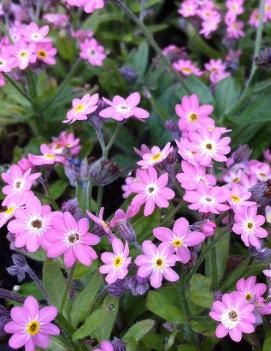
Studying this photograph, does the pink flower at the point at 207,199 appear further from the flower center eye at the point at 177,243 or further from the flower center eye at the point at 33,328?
the flower center eye at the point at 33,328

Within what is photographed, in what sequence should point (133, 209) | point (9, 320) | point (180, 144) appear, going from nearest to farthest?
point (9, 320) → point (133, 209) → point (180, 144)

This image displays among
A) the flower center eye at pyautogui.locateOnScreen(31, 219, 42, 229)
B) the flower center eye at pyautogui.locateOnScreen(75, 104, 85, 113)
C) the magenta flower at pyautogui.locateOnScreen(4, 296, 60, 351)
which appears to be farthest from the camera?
the flower center eye at pyautogui.locateOnScreen(75, 104, 85, 113)

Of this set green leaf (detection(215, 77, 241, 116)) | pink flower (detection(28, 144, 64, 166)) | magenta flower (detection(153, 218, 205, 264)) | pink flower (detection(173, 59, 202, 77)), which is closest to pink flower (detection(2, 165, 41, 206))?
pink flower (detection(28, 144, 64, 166))

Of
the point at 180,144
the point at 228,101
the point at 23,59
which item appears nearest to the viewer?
the point at 180,144

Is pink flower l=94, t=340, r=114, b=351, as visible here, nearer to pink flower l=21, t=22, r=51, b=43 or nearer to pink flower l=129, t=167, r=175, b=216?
pink flower l=129, t=167, r=175, b=216

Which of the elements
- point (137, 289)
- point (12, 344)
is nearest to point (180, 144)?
point (137, 289)

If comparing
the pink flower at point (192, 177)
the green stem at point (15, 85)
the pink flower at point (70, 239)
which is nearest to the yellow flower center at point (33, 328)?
the pink flower at point (70, 239)

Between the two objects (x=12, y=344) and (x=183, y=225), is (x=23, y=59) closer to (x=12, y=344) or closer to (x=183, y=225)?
(x=183, y=225)
